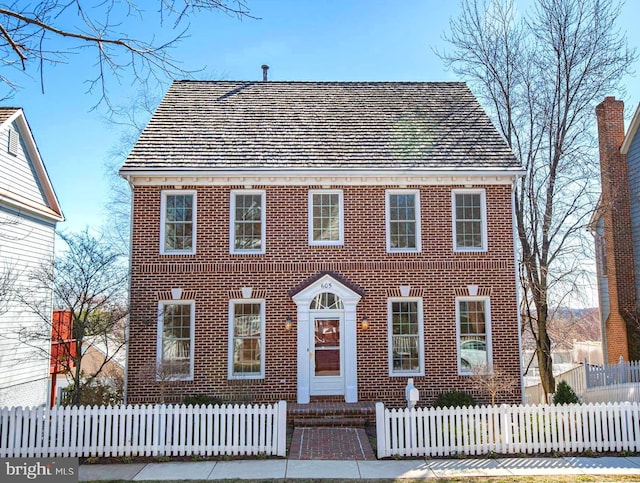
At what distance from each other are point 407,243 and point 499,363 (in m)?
3.92

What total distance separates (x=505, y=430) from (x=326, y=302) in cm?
537

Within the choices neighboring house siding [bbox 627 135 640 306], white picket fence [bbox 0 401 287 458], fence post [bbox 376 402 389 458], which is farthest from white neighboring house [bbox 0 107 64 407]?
neighboring house siding [bbox 627 135 640 306]

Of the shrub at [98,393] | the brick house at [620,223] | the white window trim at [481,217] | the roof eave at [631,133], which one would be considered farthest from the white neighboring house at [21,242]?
Answer: the roof eave at [631,133]

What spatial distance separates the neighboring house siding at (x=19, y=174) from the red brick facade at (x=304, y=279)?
196 inches

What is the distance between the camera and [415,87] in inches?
693

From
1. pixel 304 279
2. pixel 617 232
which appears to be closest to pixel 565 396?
pixel 304 279

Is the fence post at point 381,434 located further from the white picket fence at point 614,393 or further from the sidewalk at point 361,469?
the white picket fence at point 614,393

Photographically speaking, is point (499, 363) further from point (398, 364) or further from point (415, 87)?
point (415, 87)

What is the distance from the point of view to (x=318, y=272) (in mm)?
13258

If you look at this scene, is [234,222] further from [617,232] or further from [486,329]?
[617,232]

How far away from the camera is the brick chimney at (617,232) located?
17688mm

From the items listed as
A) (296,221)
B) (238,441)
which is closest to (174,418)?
(238,441)

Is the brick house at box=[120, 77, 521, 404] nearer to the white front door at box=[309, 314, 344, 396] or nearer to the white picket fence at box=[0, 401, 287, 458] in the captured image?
the white front door at box=[309, 314, 344, 396]

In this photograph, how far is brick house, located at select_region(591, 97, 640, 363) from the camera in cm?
1769
